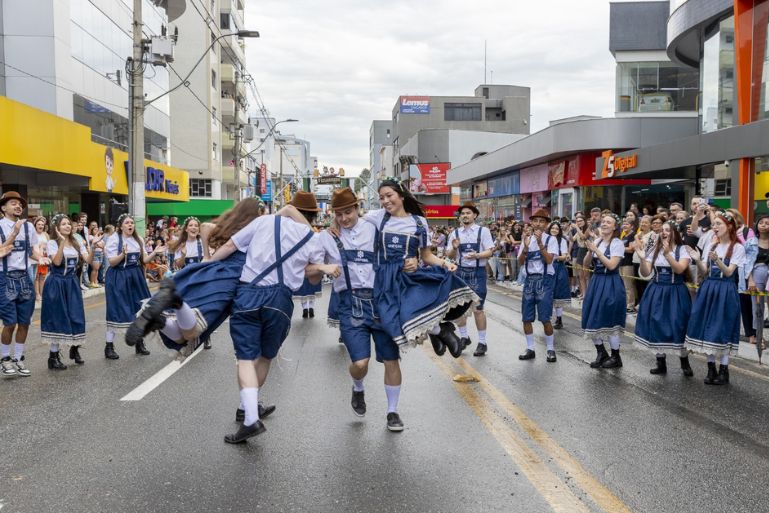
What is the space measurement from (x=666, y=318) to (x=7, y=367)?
7.45 metres

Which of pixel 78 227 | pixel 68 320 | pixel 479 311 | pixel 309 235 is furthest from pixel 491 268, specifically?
pixel 309 235

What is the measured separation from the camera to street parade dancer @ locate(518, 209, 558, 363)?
910cm

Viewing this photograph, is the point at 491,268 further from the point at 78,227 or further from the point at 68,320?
the point at 68,320

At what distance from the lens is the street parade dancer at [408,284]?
5871mm

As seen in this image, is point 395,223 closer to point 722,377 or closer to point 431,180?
point 722,377

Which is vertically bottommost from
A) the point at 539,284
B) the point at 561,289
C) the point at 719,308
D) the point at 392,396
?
the point at 392,396

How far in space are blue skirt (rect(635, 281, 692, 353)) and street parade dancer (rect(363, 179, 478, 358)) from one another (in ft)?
9.39

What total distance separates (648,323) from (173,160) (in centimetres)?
4844

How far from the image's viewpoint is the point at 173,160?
5241cm

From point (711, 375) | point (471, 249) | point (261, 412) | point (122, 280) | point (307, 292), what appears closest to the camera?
point (261, 412)

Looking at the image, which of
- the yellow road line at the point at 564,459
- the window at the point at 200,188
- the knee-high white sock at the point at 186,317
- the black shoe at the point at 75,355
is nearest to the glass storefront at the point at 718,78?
the yellow road line at the point at 564,459

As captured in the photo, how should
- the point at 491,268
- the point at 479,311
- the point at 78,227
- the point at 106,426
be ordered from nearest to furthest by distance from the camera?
Answer: the point at 106,426, the point at 479,311, the point at 78,227, the point at 491,268

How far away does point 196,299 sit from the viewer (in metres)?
5.46

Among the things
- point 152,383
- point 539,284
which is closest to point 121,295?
point 152,383
